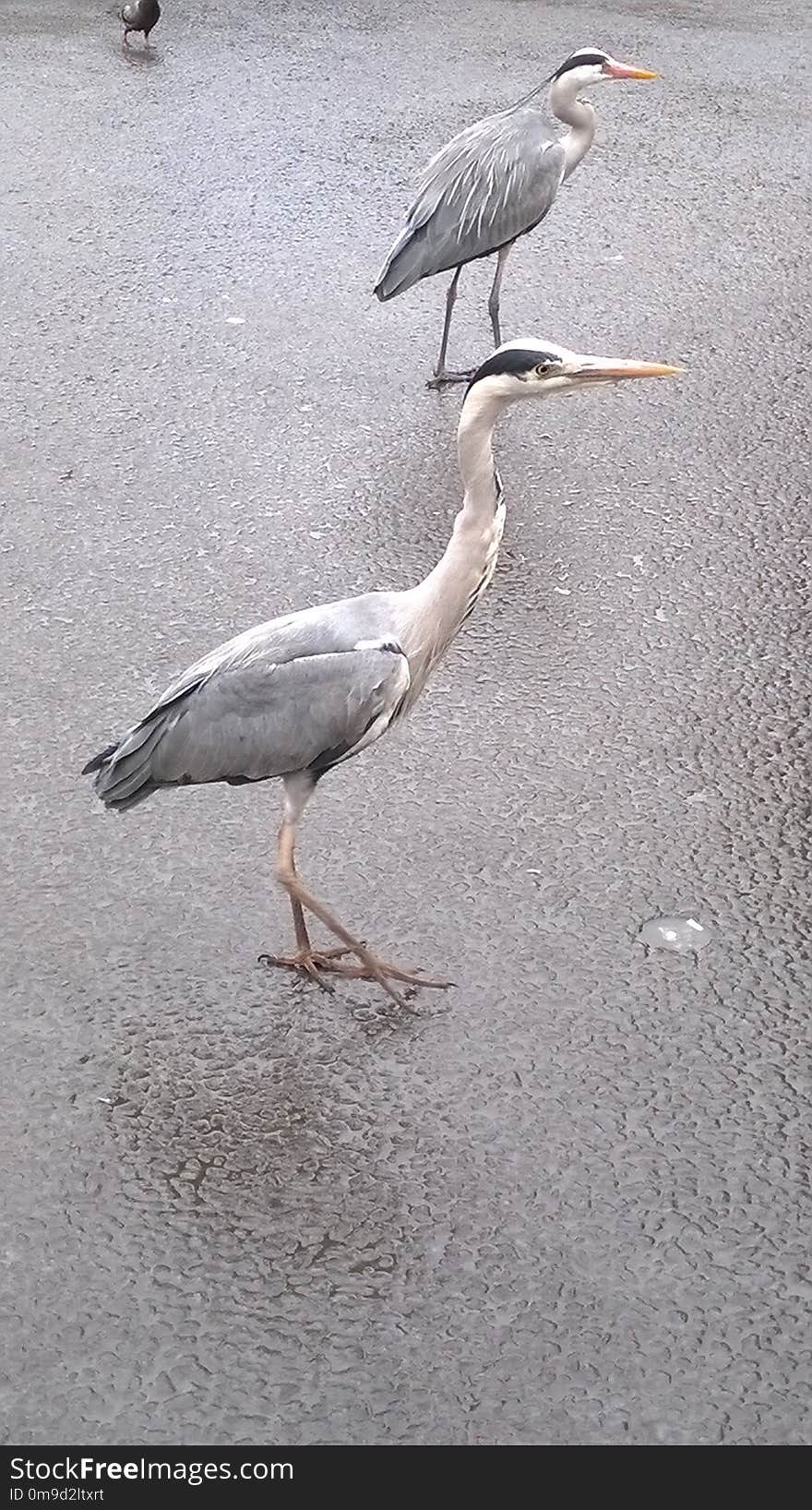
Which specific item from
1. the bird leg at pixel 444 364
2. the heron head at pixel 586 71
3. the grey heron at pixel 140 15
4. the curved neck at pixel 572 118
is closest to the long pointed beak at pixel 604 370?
the bird leg at pixel 444 364

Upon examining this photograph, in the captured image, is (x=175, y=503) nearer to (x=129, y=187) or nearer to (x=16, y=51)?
(x=129, y=187)

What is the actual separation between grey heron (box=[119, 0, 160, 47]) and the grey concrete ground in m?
2.01

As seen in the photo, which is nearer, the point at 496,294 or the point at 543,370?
the point at 543,370

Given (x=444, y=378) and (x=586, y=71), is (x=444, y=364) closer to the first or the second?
(x=444, y=378)

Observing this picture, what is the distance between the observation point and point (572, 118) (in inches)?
252

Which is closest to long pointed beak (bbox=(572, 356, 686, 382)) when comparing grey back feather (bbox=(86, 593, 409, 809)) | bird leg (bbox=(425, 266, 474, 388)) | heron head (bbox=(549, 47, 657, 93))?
grey back feather (bbox=(86, 593, 409, 809))

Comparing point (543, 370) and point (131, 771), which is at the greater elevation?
point (543, 370)

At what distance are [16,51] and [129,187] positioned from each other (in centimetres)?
235

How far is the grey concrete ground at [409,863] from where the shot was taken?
2943 millimetres

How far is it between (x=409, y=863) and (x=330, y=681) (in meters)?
0.64

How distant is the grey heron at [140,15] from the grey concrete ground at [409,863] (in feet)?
6.61

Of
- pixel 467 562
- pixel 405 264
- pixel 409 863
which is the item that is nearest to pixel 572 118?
pixel 405 264

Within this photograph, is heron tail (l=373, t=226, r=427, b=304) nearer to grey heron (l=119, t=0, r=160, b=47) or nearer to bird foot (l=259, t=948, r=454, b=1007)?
bird foot (l=259, t=948, r=454, b=1007)

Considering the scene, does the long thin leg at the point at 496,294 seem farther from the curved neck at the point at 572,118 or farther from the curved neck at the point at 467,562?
the curved neck at the point at 467,562
